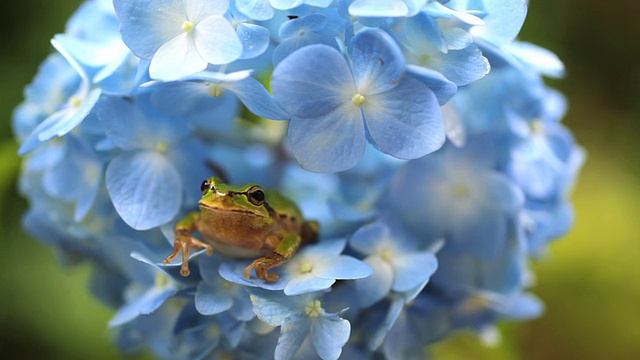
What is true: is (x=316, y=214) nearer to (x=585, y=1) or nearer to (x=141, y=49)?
(x=141, y=49)

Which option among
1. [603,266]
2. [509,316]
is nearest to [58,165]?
[509,316]

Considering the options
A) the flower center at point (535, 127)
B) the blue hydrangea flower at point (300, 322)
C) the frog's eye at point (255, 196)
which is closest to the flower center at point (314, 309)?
the blue hydrangea flower at point (300, 322)

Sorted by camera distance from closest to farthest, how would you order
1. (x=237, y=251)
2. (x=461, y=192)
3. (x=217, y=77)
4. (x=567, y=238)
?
(x=217, y=77)
(x=237, y=251)
(x=461, y=192)
(x=567, y=238)

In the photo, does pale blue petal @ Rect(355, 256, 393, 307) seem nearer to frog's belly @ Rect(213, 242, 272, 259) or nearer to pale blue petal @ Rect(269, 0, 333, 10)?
frog's belly @ Rect(213, 242, 272, 259)

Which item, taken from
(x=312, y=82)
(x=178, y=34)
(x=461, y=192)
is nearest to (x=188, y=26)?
(x=178, y=34)

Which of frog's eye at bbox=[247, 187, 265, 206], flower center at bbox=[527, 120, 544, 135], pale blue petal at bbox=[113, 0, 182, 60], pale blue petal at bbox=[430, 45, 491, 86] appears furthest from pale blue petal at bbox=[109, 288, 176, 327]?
flower center at bbox=[527, 120, 544, 135]

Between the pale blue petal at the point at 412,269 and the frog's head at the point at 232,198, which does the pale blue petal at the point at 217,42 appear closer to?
the frog's head at the point at 232,198

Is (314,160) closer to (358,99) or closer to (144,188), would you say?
(358,99)
